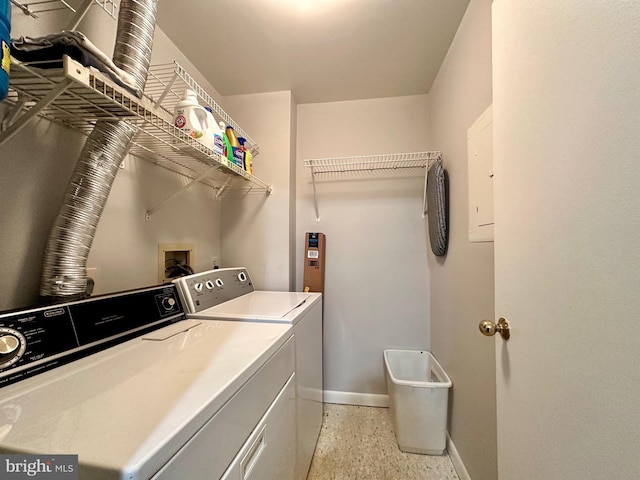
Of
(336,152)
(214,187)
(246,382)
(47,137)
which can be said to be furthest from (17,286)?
(336,152)

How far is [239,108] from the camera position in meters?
2.12

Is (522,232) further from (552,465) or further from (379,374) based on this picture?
(379,374)

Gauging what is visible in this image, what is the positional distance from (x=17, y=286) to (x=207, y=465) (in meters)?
0.90

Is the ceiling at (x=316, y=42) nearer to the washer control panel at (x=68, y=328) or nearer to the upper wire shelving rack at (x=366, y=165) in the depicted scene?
the upper wire shelving rack at (x=366, y=165)

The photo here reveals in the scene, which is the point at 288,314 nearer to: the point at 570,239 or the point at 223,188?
the point at 570,239

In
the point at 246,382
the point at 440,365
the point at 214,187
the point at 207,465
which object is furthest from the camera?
the point at 214,187

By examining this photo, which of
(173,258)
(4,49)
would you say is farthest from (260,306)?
(4,49)

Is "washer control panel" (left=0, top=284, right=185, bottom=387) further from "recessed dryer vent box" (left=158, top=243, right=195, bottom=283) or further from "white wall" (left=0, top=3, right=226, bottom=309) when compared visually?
"recessed dryer vent box" (left=158, top=243, right=195, bottom=283)

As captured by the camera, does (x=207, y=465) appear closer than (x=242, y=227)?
Yes

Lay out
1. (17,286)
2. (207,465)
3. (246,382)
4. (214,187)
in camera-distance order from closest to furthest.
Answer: (207,465) → (246,382) → (17,286) → (214,187)

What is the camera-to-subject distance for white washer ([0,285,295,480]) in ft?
1.31

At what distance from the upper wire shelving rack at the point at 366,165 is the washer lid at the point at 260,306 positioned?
0.85 m

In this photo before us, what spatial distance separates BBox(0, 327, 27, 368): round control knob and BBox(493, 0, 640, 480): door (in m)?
1.25

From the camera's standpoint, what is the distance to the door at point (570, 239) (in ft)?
1.38
